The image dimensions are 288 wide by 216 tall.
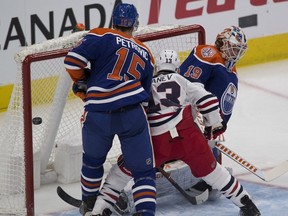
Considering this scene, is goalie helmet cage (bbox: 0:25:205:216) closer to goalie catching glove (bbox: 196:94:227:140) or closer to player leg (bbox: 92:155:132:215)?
player leg (bbox: 92:155:132:215)

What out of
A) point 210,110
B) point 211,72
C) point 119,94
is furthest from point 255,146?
point 119,94

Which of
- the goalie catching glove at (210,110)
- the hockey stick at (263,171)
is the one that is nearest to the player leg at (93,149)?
the goalie catching glove at (210,110)

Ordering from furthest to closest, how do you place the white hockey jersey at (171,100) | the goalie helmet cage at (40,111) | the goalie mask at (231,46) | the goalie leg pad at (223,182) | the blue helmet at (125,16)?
the goalie mask at (231,46), the goalie helmet cage at (40,111), the goalie leg pad at (223,182), the white hockey jersey at (171,100), the blue helmet at (125,16)

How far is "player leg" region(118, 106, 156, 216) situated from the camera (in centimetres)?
501

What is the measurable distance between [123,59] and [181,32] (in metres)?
1.00

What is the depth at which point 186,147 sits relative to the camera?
5.21 metres

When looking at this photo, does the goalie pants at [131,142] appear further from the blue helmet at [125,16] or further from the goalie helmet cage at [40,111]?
the goalie helmet cage at [40,111]

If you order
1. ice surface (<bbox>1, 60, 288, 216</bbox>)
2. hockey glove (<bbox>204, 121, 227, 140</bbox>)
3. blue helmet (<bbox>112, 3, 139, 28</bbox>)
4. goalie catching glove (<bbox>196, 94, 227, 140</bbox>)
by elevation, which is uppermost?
blue helmet (<bbox>112, 3, 139, 28</bbox>)

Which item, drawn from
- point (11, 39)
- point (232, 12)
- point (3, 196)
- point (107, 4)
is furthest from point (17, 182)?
point (232, 12)

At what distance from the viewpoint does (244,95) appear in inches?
315

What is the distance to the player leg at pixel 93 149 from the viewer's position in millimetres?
5012

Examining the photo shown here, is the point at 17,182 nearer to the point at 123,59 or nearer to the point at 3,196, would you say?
the point at 3,196

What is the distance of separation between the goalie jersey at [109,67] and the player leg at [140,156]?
9 cm

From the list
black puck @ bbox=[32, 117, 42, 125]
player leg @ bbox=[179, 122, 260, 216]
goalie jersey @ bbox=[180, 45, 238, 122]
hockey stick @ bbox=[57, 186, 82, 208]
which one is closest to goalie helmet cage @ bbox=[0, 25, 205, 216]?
black puck @ bbox=[32, 117, 42, 125]
